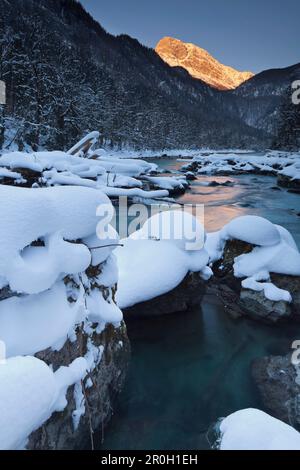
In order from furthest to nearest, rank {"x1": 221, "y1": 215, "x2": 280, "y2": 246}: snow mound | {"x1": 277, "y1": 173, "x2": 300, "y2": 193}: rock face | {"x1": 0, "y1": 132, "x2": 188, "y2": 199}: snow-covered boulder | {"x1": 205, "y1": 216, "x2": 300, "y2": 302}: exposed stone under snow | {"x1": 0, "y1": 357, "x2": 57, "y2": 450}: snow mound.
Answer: {"x1": 277, "y1": 173, "x2": 300, "y2": 193}: rock face, {"x1": 0, "y1": 132, "x2": 188, "y2": 199}: snow-covered boulder, {"x1": 221, "y1": 215, "x2": 280, "y2": 246}: snow mound, {"x1": 205, "y1": 216, "x2": 300, "y2": 302}: exposed stone under snow, {"x1": 0, "y1": 357, "x2": 57, "y2": 450}: snow mound

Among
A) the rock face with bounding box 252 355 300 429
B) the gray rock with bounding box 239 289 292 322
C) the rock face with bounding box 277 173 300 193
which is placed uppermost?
the rock face with bounding box 277 173 300 193

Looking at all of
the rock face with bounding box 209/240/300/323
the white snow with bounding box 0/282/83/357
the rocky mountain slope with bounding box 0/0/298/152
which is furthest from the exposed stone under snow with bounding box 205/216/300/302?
the rocky mountain slope with bounding box 0/0/298/152

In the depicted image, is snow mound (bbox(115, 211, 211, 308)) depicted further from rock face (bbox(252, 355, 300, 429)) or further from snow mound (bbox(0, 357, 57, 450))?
snow mound (bbox(0, 357, 57, 450))

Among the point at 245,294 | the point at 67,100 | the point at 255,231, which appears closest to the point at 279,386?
the point at 245,294

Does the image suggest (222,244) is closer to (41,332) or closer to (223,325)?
(223,325)

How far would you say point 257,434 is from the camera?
2.08 metres

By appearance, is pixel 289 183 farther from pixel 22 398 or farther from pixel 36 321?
pixel 22 398

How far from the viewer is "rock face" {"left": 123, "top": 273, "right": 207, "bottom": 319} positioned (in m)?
4.76

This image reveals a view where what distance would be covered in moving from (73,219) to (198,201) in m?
14.9

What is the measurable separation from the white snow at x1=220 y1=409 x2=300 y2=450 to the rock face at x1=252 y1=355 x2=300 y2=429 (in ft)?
3.90

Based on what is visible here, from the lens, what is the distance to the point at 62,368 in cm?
216

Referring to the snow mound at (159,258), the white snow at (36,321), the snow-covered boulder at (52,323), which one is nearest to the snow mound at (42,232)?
the snow-covered boulder at (52,323)

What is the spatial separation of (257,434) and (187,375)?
1.97 meters
